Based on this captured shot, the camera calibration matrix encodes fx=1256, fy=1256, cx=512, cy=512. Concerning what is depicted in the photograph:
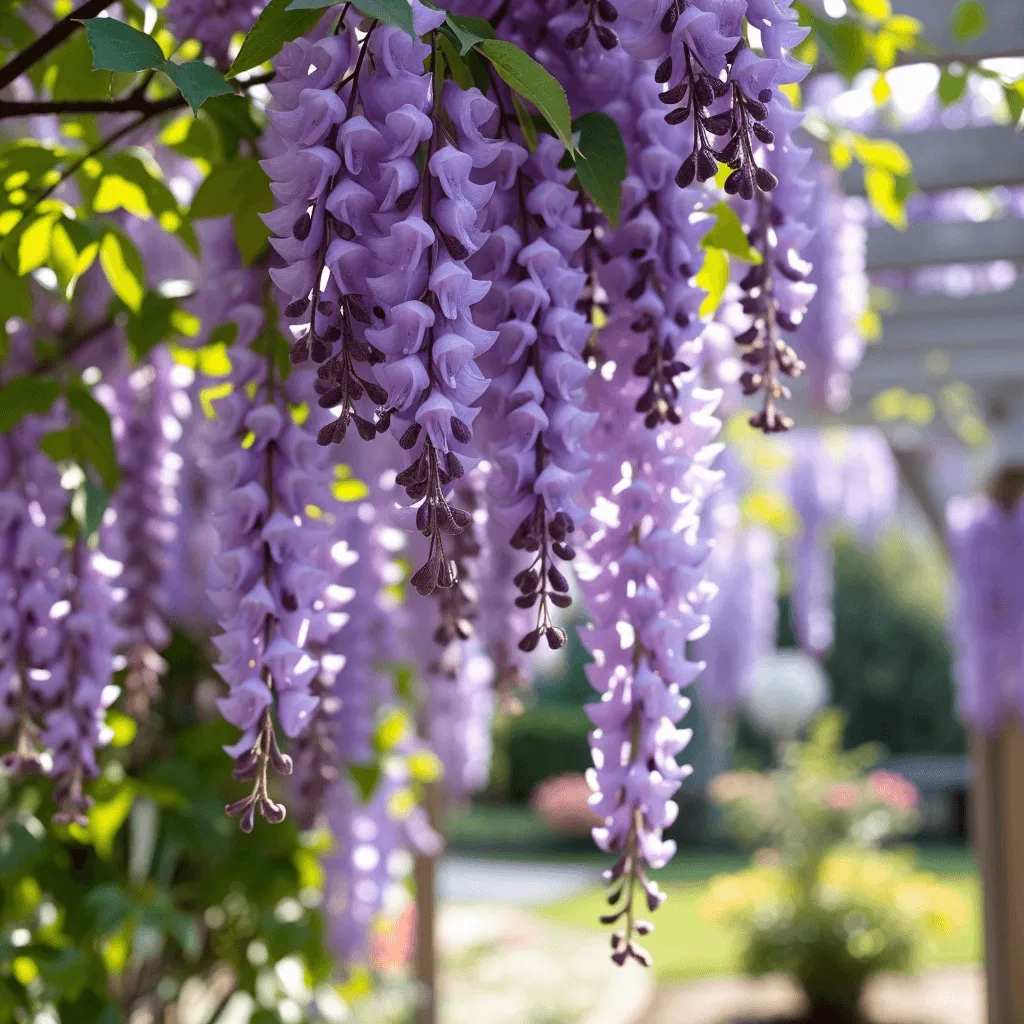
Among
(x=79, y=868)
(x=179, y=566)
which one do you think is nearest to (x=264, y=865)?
(x=79, y=868)

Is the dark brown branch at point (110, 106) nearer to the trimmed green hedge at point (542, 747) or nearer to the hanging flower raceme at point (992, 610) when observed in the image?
the hanging flower raceme at point (992, 610)

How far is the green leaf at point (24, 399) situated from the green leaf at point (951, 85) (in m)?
0.90

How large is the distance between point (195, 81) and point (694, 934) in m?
8.00

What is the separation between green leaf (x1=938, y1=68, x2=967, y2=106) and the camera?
1.25m

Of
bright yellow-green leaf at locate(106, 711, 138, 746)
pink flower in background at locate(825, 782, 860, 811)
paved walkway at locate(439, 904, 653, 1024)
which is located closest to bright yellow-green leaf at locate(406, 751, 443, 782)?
bright yellow-green leaf at locate(106, 711, 138, 746)

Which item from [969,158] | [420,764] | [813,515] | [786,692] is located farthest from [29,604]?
[786,692]

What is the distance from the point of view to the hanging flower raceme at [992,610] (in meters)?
4.12

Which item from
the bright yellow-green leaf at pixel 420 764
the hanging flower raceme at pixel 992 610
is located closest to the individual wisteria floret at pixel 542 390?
the bright yellow-green leaf at pixel 420 764

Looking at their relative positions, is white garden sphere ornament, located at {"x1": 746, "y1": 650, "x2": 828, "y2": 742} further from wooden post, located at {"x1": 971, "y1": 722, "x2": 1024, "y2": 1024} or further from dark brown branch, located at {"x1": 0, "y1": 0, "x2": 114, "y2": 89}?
dark brown branch, located at {"x1": 0, "y1": 0, "x2": 114, "y2": 89}

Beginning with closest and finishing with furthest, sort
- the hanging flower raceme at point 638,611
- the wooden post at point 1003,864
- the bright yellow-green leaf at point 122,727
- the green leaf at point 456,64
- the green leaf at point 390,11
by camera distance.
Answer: the green leaf at point 390,11 → the green leaf at point 456,64 → the hanging flower raceme at point 638,611 → the bright yellow-green leaf at point 122,727 → the wooden post at point 1003,864

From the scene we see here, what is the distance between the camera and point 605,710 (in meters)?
0.82

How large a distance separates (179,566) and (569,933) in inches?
235

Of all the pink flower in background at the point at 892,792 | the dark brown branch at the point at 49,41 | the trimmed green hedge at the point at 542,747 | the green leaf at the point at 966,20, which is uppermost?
the green leaf at the point at 966,20

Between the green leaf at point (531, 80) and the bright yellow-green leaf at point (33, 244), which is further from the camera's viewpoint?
the bright yellow-green leaf at point (33, 244)
